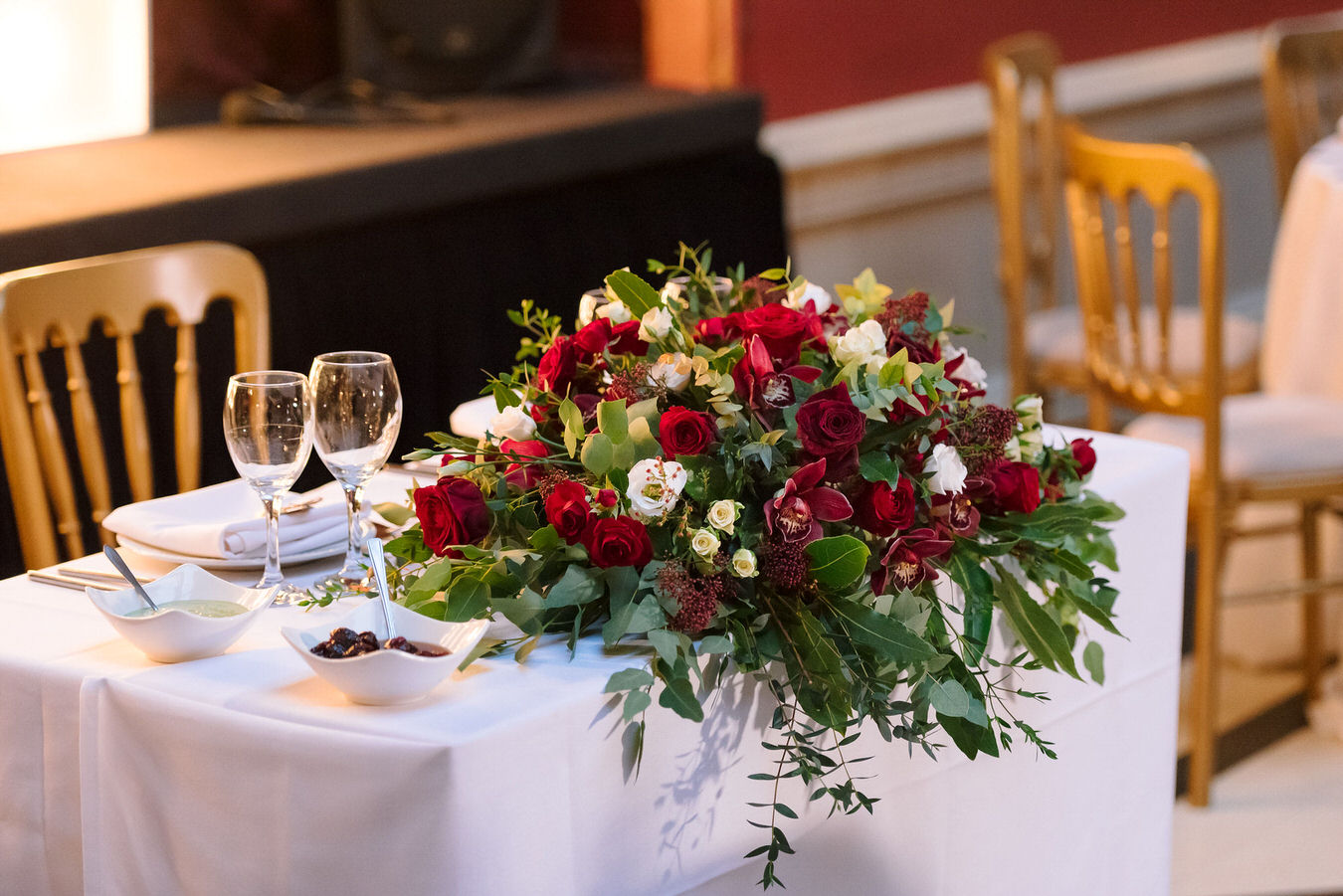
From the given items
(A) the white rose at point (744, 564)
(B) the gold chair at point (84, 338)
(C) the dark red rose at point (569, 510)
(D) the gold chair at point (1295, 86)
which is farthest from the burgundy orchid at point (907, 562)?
(D) the gold chair at point (1295, 86)

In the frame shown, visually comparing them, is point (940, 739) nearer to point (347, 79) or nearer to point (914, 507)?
point (914, 507)

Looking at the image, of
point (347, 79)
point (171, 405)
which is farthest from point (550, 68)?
point (171, 405)

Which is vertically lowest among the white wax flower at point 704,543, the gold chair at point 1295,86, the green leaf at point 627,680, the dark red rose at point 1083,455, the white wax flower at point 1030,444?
the green leaf at point 627,680

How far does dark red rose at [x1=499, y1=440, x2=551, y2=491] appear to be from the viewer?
1.06 meters

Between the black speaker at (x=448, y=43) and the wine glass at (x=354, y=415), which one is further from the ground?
the black speaker at (x=448, y=43)

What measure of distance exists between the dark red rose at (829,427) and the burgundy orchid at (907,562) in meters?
0.08

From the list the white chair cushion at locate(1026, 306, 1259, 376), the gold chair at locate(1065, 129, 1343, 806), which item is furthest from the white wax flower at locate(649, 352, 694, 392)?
the white chair cushion at locate(1026, 306, 1259, 376)

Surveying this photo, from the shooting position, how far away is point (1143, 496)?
1.38 metres

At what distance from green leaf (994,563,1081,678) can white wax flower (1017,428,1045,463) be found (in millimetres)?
104

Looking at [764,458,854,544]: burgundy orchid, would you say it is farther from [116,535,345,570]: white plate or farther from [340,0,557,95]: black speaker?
[340,0,557,95]: black speaker

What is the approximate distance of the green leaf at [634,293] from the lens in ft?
3.82

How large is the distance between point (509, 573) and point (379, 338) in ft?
5.45

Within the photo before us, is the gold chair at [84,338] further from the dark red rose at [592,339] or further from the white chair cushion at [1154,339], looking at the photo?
the white chair cushion at [1154,339]

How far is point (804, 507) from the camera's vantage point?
993 mm
